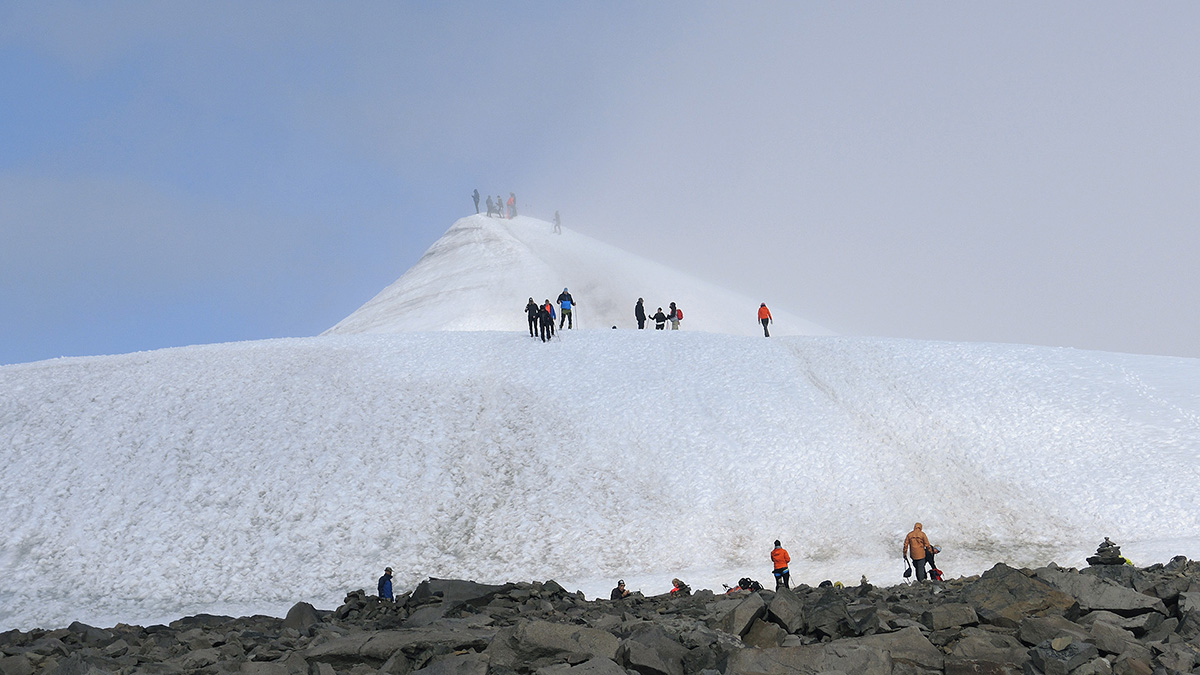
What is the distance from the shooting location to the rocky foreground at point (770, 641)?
7.86 m

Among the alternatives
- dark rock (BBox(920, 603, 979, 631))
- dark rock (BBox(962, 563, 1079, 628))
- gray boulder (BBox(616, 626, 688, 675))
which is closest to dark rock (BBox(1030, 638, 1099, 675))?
dark rock (BBox(920, 603, 979, 631))

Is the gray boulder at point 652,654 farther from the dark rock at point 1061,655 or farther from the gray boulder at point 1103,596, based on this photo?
the gray boulder at point 1103,596

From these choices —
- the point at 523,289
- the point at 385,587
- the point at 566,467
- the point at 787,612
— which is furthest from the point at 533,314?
the point at 523,289

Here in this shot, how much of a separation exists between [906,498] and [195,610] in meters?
19.9

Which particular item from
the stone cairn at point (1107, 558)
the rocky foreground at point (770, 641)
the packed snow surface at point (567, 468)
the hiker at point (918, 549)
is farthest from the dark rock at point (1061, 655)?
the packed snow surface at point (567, 468)

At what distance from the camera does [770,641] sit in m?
9.24

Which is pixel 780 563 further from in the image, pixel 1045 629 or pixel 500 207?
pixel 500 207

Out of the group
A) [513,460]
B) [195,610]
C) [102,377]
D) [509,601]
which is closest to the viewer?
[509,601]

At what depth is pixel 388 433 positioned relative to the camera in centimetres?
2938

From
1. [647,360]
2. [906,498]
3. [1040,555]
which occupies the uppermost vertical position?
[647,360]

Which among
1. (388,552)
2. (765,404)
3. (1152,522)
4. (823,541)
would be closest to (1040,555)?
(1152,522)

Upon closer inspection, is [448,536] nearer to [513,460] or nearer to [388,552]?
[388,552]

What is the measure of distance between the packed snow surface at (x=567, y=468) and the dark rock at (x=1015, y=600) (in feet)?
36.0

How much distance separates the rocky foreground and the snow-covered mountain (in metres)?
9.38
